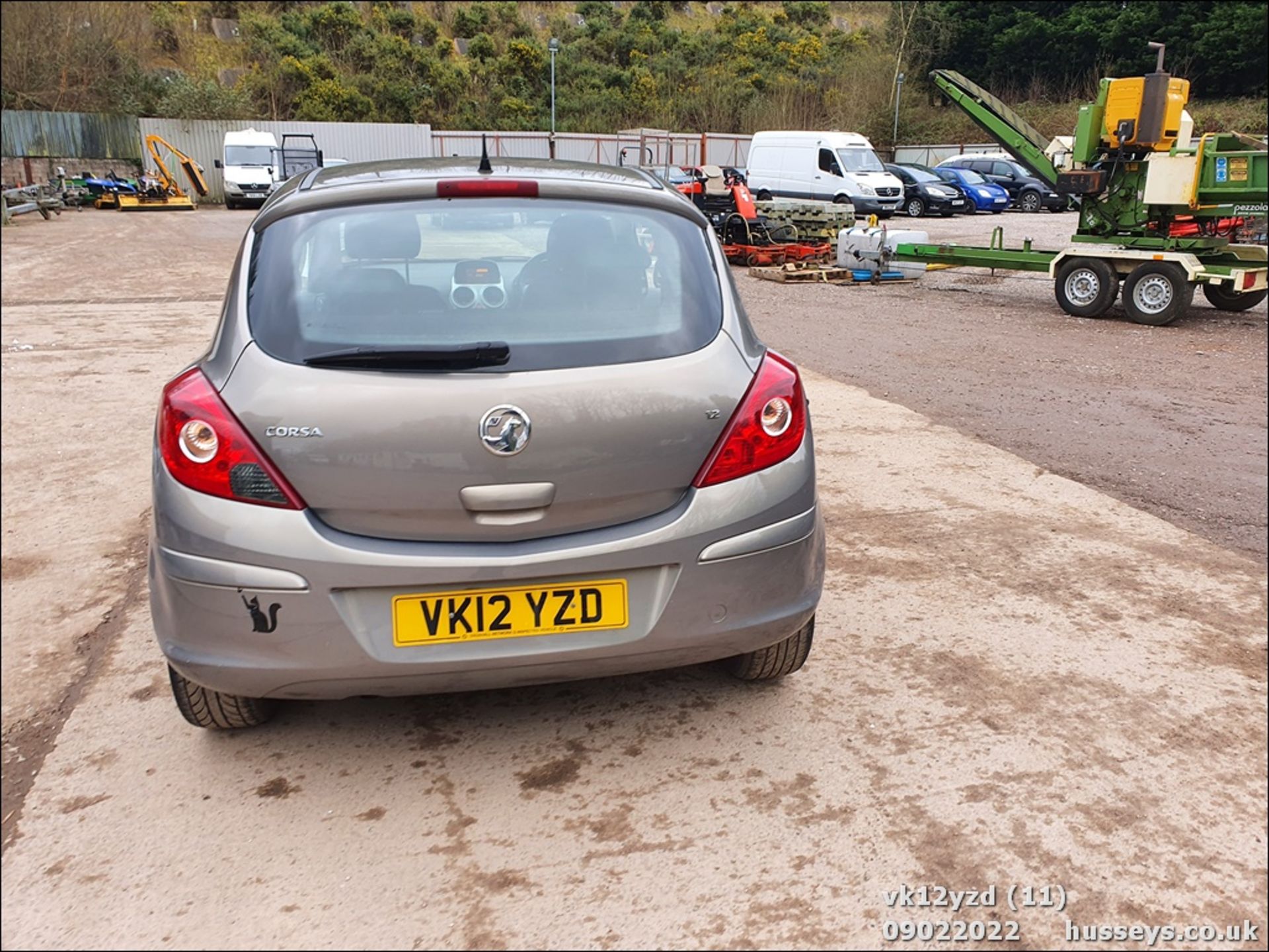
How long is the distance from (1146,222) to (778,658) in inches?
427

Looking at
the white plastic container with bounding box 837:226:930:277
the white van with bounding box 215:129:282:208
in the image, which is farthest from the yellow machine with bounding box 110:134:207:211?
the white plastic container with bounding box 837:226:930:277

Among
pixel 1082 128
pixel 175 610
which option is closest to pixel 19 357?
pixel 175 610

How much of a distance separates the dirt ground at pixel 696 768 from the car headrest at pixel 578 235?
129cm

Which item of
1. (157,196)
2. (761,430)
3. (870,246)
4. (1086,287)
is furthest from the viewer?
(157,196)

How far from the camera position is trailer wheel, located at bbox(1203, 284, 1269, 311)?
38.5 feet

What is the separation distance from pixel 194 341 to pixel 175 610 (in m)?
7.79

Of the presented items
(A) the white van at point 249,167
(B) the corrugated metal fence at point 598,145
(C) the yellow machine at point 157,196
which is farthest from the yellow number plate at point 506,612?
(B) the corrugated metal fence at point 598,145

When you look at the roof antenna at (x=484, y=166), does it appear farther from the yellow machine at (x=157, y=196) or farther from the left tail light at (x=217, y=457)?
the yellow machine at (x=157, y=196)

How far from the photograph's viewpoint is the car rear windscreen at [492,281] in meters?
2.58

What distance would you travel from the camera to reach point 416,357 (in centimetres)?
249

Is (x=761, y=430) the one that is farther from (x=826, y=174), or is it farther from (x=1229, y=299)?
(x=826, y=174)

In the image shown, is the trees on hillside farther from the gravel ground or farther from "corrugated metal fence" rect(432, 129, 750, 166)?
"corrugated metal fence" rect(432, 129, 750, 166)

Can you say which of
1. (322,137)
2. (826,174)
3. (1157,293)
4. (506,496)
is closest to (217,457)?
(506,496)

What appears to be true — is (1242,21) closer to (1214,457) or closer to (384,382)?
(384,382)
